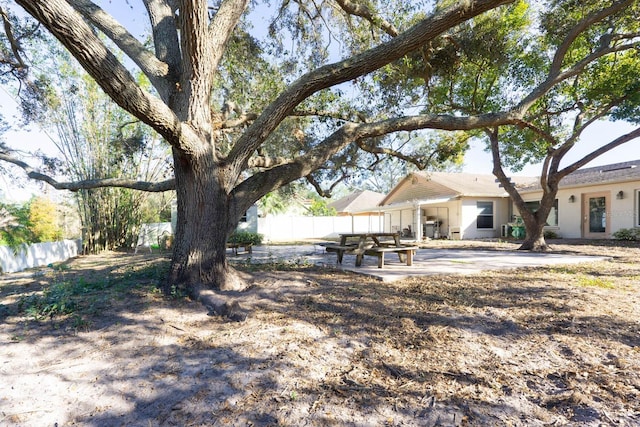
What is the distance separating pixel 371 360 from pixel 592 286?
4.49m

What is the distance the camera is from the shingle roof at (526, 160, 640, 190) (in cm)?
1373

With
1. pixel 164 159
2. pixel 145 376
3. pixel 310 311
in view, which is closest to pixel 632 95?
pixel 310 311

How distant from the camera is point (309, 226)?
25.1 meters

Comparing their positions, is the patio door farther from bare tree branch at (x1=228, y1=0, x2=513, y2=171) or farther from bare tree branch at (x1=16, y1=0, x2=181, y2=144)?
bare tree branch at (x1=16, y1=0, x2=181, y2=144)

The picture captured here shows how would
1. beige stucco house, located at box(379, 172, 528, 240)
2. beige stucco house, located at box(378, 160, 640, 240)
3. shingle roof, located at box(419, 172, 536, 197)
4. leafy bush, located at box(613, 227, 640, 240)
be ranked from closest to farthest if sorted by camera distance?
leafy bush, located at box(613, 227, 640, 240) < beige stucco house, located at box(378, 160, 640, 240) < beige stucco house, located at box(379, 172, 528, 240) < shingle roof, located at box(419, 172, 536, 197)

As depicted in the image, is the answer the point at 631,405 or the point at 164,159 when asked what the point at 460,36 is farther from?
the point at 164,159

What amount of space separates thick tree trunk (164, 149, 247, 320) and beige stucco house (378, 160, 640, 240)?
9096mm

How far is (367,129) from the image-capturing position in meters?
5.16

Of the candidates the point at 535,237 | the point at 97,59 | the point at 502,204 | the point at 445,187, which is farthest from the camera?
the point at 502,204

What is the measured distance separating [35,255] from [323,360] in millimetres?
10723

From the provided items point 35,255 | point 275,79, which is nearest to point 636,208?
point 275,79

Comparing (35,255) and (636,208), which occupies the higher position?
(636,208)

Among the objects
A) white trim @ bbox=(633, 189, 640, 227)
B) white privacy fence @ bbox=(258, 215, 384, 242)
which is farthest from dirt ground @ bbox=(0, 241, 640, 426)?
white privacy fence @ bbox=(258, 215, 384, 242)

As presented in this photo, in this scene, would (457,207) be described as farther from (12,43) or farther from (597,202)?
(12,43)
